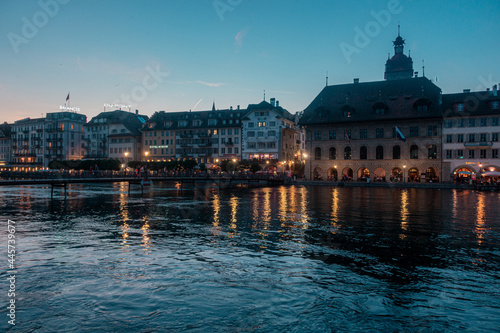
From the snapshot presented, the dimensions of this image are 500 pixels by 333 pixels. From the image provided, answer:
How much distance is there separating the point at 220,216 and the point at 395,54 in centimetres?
10453

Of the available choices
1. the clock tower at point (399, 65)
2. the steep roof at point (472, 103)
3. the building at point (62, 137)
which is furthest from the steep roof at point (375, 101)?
the building at point (62, 137)

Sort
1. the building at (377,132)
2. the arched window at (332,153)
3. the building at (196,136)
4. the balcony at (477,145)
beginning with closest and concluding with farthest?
the balcony at (477,145)
the building at (377,132)
the arched window at (332,153)
the building at (196,136)

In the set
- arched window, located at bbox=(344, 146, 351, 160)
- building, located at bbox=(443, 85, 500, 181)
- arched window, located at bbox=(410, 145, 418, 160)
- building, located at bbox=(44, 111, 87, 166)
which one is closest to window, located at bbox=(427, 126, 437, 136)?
building, located at bbox=(443, 85, 500, 181)

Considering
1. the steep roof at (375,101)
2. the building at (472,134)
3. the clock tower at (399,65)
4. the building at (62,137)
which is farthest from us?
the building at (62,137)

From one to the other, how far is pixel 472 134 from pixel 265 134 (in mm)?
45262

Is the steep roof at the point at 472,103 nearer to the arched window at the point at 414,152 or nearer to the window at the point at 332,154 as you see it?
the arched window at the point at 414,152

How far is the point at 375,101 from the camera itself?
270ft

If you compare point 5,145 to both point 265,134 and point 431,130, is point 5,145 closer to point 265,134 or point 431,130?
point 265,134

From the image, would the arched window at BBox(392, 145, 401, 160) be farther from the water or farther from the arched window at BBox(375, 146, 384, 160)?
the water

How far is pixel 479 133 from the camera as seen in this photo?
7144cm

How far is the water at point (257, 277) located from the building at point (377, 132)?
5238cm

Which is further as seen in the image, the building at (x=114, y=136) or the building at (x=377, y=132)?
the building at (x=114, y=136)

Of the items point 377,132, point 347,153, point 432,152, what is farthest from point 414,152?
point 347,153

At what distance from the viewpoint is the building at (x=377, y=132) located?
247ft
